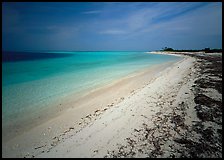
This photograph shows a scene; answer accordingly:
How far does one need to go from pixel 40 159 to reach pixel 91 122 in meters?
2.38

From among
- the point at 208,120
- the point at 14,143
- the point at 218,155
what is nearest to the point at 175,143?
the point at 218,155

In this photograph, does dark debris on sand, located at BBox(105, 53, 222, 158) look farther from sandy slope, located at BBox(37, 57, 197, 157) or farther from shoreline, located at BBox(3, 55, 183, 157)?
shoreline, located at BBox(3, 55, 183, 157)

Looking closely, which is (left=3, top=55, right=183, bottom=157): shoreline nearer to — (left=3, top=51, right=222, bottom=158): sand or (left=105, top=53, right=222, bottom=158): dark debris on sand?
(left=3, top=51, right=222, bottom=158): sand

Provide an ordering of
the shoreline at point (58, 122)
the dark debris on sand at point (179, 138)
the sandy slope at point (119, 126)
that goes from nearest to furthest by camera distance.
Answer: the dark debris on sand at point (179, 138) < the sandy slope at point (119, 126) < the shoreline at point (58, 122)

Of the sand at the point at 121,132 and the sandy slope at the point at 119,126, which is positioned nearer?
the sand at the point at 121,132

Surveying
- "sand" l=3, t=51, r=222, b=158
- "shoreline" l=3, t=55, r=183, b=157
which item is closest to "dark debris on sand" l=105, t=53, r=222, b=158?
"sand" l=3, t=51, r=222, b=158

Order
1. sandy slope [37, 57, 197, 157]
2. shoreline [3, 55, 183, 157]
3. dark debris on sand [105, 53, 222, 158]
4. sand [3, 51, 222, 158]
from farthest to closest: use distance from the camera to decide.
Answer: shoreline [3, 55, 183, 157] → sandy slope [37, 57, 197, 157] → sand [3, 51, 222, 158] → dark debris on sand [105, 53, 222, 158]

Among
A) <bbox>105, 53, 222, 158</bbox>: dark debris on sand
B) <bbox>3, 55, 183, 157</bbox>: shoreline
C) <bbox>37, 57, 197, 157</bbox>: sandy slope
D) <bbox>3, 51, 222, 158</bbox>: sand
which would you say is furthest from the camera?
<bbox>3, 55, 183, 157</bbox>: shoreline

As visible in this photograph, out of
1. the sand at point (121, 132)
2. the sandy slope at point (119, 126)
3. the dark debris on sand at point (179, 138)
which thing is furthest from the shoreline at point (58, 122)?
the dark debris on sand at point (179, 138)

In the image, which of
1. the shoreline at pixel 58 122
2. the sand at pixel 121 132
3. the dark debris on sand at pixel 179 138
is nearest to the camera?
the dark debris on sand at pixel 179 138

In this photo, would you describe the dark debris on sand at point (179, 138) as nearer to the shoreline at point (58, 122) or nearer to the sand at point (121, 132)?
the sand at point (121, 132)

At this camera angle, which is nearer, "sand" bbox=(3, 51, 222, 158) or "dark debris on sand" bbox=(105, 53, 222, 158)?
"dark debris on sand" bbox=(105, 53, 222, 158)

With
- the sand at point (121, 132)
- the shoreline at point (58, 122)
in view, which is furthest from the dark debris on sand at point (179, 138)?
the shoreline at point (58, 122)

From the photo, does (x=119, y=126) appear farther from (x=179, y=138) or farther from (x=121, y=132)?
(x=179, y=138)
